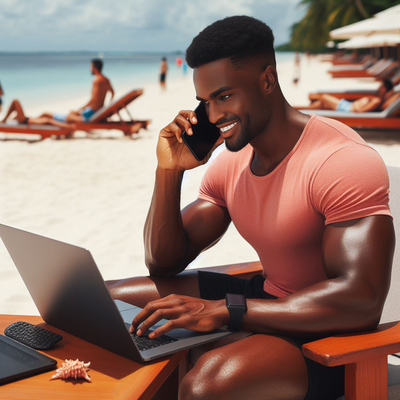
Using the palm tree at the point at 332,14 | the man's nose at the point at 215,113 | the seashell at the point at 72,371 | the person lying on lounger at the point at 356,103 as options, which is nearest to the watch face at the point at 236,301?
the seashell at the point at 72,371

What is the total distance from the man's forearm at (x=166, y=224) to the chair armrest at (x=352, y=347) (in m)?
0.79

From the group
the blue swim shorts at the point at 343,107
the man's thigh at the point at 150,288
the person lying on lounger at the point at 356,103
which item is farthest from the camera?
the blue swim shorts at the point at 343,107

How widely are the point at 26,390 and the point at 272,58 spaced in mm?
1230

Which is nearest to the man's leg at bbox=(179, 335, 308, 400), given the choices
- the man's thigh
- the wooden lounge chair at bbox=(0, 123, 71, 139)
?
the man's thigh

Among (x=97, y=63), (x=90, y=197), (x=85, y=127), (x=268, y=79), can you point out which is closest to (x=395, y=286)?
(x=268, y=79)

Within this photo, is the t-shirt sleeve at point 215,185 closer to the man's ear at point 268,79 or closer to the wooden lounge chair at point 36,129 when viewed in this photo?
the man's ear at point 268,79

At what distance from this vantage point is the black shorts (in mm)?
1595

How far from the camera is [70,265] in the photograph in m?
1.44

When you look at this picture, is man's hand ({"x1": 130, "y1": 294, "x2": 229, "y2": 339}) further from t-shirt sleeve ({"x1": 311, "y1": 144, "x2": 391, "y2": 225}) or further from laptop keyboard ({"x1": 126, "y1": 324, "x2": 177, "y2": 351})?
t-shirt sleeve ({"x1": 311, "y1": 144, "x2": 391, "y2": 225})

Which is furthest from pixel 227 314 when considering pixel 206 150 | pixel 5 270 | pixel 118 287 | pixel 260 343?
pixel 5 270

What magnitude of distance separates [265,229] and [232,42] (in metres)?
0.59

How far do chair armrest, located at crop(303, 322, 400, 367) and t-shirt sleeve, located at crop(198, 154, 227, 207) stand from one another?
81 cm

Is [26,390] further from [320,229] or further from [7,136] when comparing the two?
[7,136]

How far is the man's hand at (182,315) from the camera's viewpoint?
1570 millimetres
